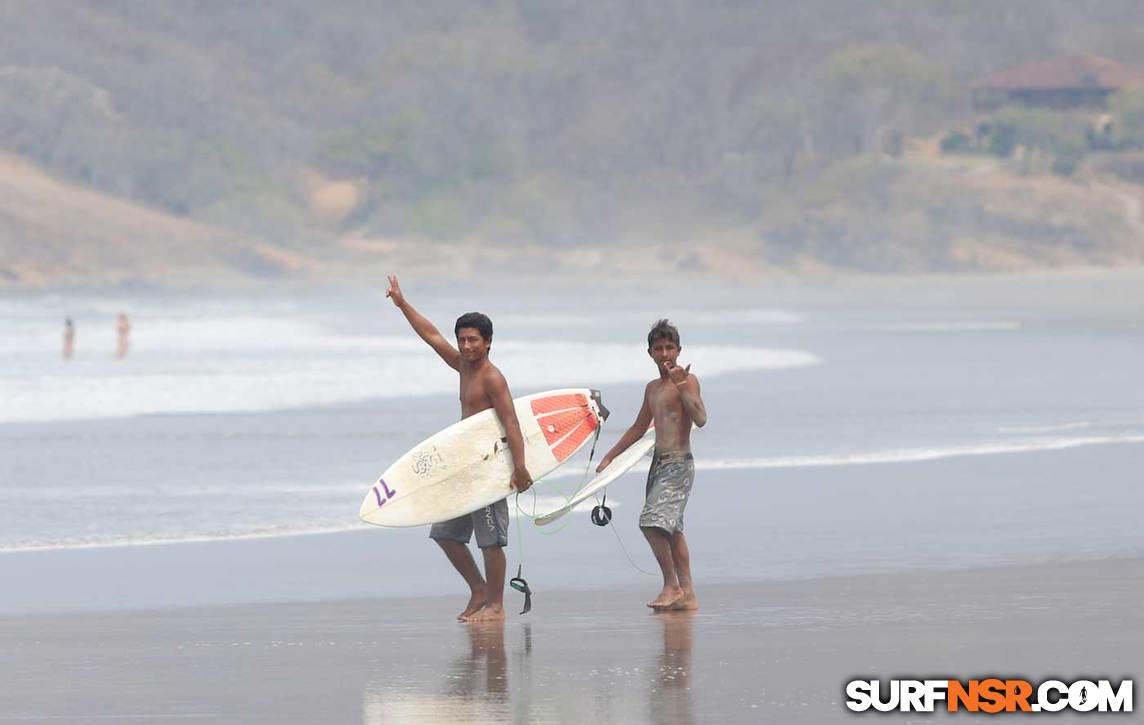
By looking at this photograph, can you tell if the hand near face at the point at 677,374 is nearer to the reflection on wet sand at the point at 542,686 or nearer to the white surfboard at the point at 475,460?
the white surfboard at the point at 475,460

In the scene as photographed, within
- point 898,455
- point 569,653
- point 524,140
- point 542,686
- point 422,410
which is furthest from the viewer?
point 524,140

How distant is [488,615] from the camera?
316 inches

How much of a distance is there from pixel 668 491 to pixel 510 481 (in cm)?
64

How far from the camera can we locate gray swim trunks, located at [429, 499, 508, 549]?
26.7 feet

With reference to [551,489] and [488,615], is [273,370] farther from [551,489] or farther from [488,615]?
[488,615]

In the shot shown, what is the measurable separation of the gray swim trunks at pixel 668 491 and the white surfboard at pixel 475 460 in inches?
11.9

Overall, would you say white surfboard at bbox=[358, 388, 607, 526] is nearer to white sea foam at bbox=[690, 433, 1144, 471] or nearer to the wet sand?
the wet sand

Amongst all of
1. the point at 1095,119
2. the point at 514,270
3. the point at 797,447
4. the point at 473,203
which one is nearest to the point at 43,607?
the point at 797,447

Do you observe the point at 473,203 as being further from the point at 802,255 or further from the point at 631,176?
the point at 802,255

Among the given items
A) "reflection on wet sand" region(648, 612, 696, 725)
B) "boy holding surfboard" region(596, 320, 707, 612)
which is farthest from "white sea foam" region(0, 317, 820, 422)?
"reflection on wet sand" region(648, 612, 696, 725)

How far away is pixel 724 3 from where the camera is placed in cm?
14375

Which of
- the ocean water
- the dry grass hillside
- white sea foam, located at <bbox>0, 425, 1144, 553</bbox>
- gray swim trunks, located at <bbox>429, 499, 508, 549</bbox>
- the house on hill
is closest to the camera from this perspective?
gray swim trunks, located at <bbox>429, 499, 508, 549</bbox>

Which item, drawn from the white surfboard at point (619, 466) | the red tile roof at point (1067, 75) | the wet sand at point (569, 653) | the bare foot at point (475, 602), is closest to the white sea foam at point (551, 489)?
the white surfboard at point (619, 466)

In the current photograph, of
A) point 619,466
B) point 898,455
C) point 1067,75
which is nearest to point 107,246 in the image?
point 1067,75
